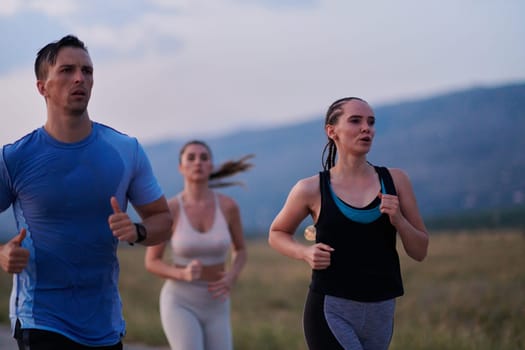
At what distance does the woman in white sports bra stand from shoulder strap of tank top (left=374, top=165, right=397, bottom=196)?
2.32m

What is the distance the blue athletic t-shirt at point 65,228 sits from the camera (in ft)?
13.6

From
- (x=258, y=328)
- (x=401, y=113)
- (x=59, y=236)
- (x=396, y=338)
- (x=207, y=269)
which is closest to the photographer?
(x=59, y=236)

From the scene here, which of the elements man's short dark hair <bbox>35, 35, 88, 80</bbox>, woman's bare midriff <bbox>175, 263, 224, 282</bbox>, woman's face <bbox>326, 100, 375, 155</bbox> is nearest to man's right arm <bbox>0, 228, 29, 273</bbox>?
man's short dark hair <bbox>35, 35, 88, 80</bbox>

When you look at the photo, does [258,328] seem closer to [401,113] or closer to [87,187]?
[87,187]

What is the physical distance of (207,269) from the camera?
7.12 metres

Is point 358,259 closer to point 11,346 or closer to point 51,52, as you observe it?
point 51,52

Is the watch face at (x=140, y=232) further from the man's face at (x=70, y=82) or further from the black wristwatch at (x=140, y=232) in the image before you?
the man's face at (x=70, y=82)

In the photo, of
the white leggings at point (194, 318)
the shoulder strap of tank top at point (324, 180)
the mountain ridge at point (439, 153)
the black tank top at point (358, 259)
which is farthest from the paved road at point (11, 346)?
the mountain ridge at point (439, 153)

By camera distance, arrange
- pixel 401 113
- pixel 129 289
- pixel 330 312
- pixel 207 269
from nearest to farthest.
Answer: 1. pixel 330 312
2. pixel 207 269
3. pixel 129 289
4. pixel 401 113

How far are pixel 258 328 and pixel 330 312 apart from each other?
16.9ft

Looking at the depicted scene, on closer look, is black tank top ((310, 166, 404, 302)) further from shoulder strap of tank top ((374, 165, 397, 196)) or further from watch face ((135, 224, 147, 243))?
watch face ((135, 224, 147, 243))

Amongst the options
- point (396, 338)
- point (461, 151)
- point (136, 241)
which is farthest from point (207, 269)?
point (461, 151)

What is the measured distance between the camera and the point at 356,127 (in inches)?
186

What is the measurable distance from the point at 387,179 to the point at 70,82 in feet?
5.35
